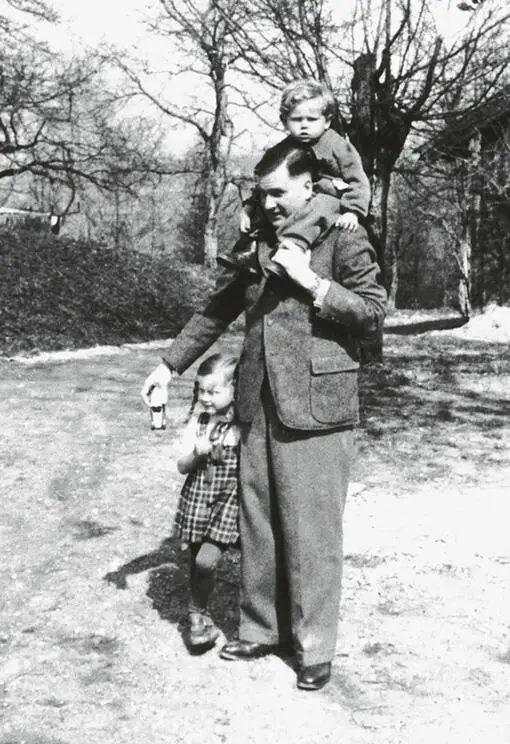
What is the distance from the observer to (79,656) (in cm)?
379

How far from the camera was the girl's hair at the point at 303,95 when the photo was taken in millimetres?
4559

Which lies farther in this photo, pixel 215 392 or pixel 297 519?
pixel 215 392

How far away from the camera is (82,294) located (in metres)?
18.1

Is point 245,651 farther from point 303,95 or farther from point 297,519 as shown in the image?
point 303,95

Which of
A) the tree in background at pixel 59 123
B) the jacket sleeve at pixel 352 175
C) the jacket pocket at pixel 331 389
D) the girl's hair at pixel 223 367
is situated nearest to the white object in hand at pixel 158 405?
the girl's hair at pixel 223 367

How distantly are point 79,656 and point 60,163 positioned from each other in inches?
890

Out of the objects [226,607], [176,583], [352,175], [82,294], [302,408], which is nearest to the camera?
[302,408]

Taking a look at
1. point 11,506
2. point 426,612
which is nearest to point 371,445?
point 11,506

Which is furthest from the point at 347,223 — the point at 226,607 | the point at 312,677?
the point at 226,607

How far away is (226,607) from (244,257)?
1.71 m

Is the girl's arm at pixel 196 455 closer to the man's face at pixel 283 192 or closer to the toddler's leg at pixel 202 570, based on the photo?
the toddler's leg at pixel 202 570

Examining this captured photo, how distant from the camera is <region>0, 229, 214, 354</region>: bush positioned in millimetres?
16000

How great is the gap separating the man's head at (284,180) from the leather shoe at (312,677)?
1.62 m

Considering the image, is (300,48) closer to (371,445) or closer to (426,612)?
(371,445)
